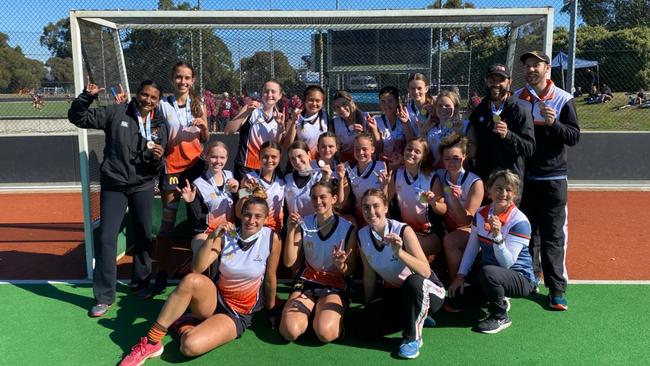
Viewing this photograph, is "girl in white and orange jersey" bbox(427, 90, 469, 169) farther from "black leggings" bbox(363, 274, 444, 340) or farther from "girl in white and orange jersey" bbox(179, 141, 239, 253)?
"girl in white and orange jersey" bbox(179, 141, 239, 253)

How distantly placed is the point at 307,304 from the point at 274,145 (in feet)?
4.81

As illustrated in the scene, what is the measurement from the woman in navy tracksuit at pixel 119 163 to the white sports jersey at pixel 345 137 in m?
1.73

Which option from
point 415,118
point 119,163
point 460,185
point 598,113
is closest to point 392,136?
point 415,118

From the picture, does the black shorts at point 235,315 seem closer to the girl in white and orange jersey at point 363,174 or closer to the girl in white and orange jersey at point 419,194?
Answer: the girl in white and orange jersey at point 363,174

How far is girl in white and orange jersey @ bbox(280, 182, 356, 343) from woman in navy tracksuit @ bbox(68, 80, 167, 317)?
151cm

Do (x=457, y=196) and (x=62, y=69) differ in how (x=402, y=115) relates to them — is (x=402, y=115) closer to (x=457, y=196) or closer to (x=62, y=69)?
(x=457, y=196)

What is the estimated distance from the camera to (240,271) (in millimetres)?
3930

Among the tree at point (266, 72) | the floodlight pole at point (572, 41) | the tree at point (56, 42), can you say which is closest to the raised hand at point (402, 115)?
the tree at point (266, 72)

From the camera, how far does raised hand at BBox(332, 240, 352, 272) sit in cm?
388

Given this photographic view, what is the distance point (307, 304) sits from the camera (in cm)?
402

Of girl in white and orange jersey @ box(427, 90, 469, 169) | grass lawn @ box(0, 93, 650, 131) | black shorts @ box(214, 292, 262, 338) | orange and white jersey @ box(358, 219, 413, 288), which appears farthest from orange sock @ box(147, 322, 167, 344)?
grass lawn @ box(0, 93, 650, 131)

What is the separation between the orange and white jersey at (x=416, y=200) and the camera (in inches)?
177

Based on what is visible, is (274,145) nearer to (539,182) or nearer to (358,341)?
(358,341)

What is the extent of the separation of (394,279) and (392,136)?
169cm
